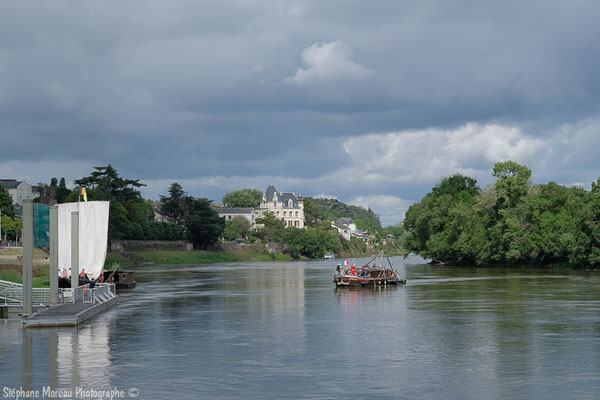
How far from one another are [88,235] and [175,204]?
119 m

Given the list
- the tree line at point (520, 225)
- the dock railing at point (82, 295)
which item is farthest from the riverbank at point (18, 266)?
the tree line at point (520, 225)

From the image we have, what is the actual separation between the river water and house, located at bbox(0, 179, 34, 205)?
130940 millimetres

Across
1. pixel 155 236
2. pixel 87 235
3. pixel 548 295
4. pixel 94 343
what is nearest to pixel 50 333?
pixel 94 343

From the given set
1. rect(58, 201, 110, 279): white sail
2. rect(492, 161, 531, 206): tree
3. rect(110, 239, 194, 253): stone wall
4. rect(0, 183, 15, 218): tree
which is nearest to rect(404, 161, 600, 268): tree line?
rect(492, 161, 531, 206): tree

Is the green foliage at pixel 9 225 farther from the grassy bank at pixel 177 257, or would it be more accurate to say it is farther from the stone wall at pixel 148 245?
the stone wall at pixel 148 245

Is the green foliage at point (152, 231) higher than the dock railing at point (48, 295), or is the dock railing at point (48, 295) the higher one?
the green foliage at point (152, 231)

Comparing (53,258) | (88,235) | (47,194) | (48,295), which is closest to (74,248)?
(48,295)

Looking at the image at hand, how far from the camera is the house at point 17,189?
171625 mm

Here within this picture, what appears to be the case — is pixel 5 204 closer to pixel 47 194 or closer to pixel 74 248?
pixel 47 194

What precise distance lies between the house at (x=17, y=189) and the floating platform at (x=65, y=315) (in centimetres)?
13461

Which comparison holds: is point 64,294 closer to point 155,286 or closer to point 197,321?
point 197,321

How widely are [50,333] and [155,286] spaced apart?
135 feet

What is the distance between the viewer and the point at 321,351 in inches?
1172

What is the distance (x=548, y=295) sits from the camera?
188 ft
